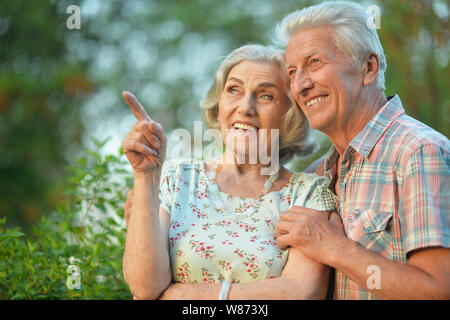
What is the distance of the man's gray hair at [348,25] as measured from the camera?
2176 millimetres

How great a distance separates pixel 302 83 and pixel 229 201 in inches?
26.5

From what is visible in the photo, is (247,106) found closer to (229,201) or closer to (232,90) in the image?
(232,90)

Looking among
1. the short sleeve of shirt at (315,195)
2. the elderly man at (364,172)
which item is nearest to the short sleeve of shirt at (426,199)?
the elderly man at (364,172)

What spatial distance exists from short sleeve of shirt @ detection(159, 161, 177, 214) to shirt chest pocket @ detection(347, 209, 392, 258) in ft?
2.80

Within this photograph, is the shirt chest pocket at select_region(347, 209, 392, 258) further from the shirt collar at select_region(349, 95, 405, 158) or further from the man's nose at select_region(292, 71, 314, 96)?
the man's nose at select_region(292, 71, 314, 96)

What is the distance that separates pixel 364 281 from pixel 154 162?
0.96 m

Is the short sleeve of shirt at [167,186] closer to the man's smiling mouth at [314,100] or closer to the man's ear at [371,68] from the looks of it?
the man's smiling mouth at [314,100]

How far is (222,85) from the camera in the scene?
8.33 feet

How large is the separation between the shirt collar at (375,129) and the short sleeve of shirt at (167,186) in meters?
0.88

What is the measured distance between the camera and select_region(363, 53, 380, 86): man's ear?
7.29 ft

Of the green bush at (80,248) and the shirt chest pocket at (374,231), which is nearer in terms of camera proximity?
the shirt chest pocket at (374,231)

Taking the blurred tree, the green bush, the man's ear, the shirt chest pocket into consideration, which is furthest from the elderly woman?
the blurred tree
